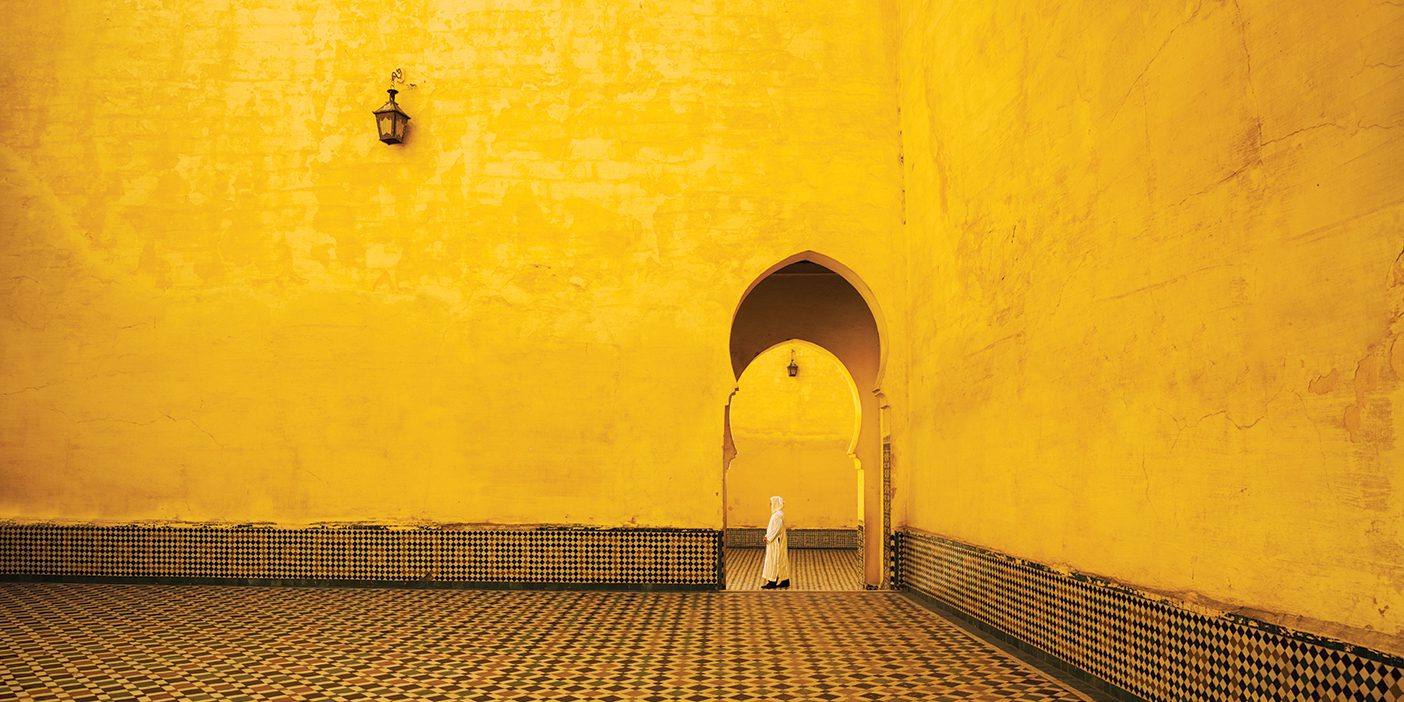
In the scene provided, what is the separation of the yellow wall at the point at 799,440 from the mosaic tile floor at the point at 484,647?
6744 millimetres

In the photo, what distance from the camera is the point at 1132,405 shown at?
373 centimetres

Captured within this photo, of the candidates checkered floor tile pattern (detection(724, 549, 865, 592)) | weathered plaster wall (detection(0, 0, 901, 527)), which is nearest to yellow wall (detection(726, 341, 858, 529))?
checkered floor tile pattern (detection(724, 549, 865, 592))

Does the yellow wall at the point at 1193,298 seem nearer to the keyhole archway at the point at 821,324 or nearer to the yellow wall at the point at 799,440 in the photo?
the keyhole archway at the point at 821,324

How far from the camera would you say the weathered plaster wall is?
6965 mm

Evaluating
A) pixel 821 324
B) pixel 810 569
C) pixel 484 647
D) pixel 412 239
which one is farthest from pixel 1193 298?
pixel 810 569

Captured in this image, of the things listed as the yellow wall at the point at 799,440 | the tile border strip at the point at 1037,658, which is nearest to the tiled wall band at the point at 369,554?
the tile border strip at the point at 1037,658

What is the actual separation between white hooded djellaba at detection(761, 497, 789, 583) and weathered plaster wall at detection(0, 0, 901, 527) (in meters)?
2.53

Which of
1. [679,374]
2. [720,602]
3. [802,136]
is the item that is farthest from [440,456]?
[802,136]

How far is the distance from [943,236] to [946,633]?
2355 mm

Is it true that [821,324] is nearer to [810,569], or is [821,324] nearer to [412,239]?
[810,569]

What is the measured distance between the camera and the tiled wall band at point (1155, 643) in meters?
2.60

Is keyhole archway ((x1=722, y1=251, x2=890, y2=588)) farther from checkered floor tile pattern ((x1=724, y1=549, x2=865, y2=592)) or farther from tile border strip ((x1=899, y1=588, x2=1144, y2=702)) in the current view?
tile border strip ((x1=899, y1=588, x2=1144, y2=702))

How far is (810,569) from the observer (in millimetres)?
11055

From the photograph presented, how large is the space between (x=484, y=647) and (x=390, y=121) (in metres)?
3.86
